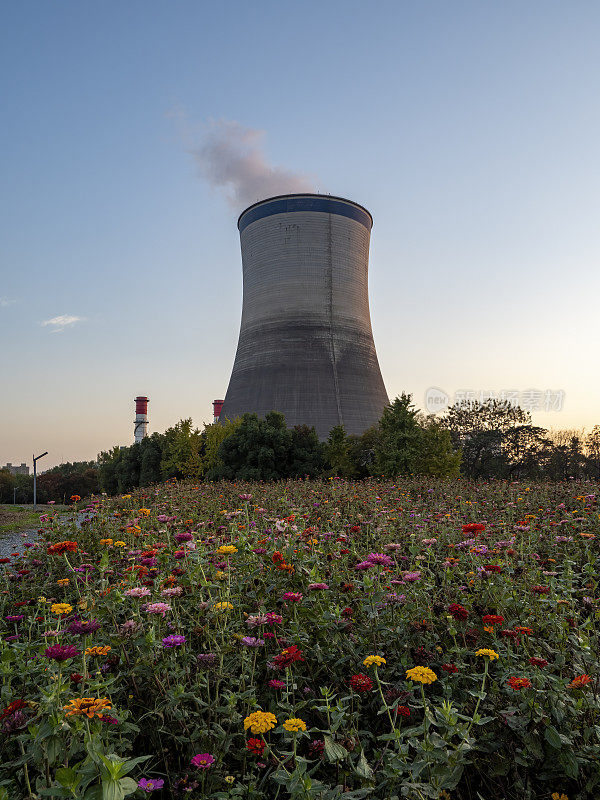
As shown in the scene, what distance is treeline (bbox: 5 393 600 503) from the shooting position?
19.0 metres

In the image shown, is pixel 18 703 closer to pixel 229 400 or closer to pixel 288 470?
pixel 288 470

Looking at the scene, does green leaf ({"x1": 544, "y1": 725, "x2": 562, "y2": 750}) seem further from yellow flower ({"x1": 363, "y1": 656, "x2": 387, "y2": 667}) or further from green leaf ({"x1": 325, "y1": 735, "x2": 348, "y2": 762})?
green leaf ({"x1": 325, "y1": 735, "x2": 348, "y2": 762})

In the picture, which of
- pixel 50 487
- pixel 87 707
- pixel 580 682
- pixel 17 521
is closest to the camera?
pixel 87 707

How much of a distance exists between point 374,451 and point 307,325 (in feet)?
26.2

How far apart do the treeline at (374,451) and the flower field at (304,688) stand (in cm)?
1520

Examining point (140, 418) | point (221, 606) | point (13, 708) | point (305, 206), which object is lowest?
point (13, 708)

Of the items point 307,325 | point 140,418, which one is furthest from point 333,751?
point 140,418

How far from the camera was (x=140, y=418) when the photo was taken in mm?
51969

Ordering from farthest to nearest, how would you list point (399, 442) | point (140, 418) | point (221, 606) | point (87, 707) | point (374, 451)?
point (140, 418) < point (374, 451) < point (399, 442) < point (221, 606) < point (87, 707)

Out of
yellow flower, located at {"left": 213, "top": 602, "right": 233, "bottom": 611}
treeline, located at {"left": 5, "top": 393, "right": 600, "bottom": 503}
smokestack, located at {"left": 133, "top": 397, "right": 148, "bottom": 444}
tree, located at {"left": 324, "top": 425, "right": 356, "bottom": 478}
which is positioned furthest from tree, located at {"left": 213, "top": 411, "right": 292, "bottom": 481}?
smokestack, located at {"left": 133, "top": 397, "right": 148, "bottom": 444}

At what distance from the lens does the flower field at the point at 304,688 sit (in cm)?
148

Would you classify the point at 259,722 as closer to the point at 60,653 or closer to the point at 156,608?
the point at 60,653

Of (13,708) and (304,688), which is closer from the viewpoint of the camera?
(13,708)

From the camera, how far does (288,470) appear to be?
21641mm
